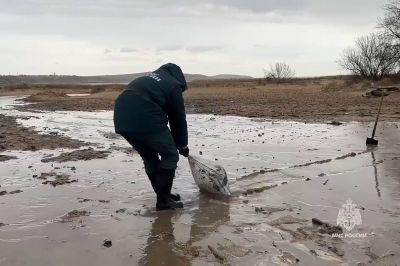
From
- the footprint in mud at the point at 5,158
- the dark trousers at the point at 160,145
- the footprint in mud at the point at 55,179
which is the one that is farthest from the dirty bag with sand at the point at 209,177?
the footprint in mud at the point at 5,158

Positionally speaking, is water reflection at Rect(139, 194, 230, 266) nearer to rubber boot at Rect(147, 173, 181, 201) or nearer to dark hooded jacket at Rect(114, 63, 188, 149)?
rubber boot at Rect(147, 173, 181, 201)

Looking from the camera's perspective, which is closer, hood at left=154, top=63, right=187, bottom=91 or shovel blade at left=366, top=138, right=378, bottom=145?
hood at left=154, top=63, right=187, bottom=91

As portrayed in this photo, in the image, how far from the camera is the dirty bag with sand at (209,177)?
6.21 m

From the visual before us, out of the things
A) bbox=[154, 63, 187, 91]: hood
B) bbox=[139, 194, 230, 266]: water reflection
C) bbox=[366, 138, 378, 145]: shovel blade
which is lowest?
bbox=[139, 194, 230, 266]: water reflection

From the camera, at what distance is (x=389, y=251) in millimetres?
4180

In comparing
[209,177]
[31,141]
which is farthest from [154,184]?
[31,141]

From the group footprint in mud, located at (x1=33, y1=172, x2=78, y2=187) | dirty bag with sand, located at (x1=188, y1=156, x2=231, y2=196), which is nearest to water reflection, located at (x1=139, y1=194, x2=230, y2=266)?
dirty bag with sand, located at (x1=188, y1=156, x2=231, y2=196)

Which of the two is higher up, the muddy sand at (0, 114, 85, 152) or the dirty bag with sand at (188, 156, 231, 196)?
the dirty bag with sand at (188, 156, 231, 196)

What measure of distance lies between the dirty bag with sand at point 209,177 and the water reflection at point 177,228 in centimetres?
12

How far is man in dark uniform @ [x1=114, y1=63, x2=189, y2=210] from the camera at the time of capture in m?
5.32

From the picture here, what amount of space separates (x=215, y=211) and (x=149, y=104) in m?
1.45

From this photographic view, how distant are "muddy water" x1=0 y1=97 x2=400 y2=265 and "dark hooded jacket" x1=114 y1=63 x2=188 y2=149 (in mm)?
1022

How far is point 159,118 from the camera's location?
17.6 feet

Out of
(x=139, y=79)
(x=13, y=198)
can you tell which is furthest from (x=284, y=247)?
(x=13, y=198)
